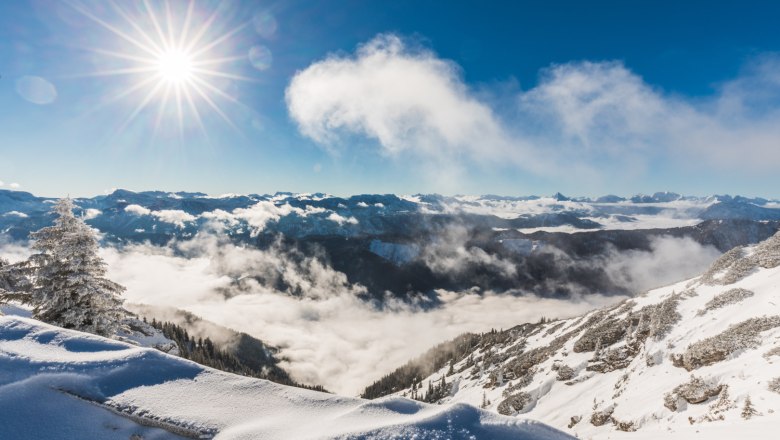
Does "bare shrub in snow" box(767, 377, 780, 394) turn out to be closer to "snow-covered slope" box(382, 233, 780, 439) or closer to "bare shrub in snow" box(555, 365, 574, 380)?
"snow-covered slope" box(382, 233, 780, 439)

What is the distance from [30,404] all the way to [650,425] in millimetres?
34541

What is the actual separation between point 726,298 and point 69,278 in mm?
57273

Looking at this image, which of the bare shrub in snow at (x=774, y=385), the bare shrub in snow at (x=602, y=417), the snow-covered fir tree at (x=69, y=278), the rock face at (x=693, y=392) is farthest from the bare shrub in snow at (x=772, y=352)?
the snow-covered fir tree at (x=69, y=278)

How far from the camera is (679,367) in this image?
3334 centimetres

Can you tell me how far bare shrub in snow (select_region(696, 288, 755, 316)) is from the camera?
3616 centimetres

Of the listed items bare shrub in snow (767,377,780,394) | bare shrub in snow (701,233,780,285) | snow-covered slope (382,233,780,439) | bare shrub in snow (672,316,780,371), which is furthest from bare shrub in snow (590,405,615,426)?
bare shrub in snow (701,233,780,285)

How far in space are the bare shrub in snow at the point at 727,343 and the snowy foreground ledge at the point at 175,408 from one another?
33.6m

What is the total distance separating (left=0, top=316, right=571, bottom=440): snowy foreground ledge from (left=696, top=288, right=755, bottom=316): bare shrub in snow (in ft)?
142

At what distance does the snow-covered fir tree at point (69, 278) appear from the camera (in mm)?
24203

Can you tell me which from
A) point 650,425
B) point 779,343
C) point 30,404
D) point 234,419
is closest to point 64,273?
point 30,404

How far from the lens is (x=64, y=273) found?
24.8m

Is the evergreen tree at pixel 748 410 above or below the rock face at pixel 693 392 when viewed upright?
above

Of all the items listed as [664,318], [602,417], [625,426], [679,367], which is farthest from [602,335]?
[625,426]

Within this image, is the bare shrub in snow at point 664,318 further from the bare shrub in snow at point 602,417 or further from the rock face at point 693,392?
the rock face at point 693,392
